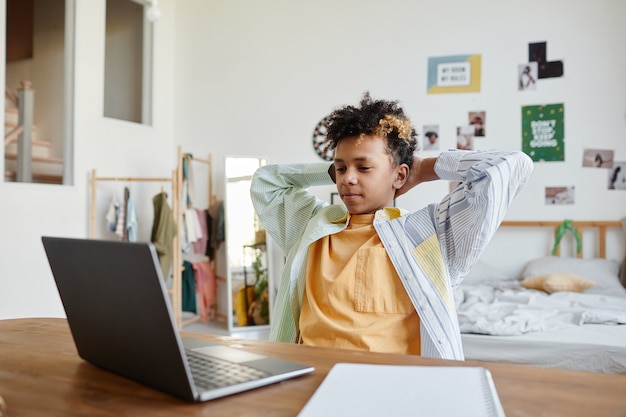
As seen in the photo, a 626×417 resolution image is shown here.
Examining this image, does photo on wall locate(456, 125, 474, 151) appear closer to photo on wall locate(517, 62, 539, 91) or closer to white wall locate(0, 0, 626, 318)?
white wall locate(0, 0, 626, 318)

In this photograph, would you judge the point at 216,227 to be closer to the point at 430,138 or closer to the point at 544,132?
the point at 430,138

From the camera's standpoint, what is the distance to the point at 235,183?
4777 millimetres

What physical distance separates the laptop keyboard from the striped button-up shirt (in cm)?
62

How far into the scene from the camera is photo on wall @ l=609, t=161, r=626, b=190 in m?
4.02

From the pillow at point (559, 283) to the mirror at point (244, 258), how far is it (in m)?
2.15

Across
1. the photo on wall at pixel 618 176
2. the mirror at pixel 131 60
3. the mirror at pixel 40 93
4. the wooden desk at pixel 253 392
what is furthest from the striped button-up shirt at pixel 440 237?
the mirror at pixel 131 60

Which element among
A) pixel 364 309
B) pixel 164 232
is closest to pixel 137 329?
pixel 364 309

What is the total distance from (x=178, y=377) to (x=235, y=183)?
4.20 metres

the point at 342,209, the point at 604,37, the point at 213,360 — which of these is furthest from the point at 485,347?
the point at 604,37

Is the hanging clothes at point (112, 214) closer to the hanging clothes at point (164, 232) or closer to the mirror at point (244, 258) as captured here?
the hanging clothes at point (164, 232)

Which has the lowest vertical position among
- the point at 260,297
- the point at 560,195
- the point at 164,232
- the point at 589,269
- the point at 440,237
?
the point at 260,297

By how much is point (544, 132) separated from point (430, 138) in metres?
0.86

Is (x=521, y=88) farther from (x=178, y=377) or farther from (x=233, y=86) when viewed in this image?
(x=178, y=377)

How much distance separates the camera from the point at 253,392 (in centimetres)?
67
